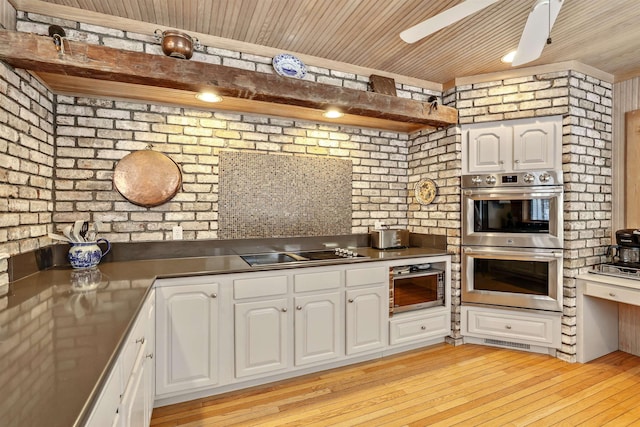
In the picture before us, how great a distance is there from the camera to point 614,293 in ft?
8.24

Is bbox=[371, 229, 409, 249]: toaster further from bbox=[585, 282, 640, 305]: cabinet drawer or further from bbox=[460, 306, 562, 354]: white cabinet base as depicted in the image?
bbox=[585, 282, 640, 305]: cabinet drawer

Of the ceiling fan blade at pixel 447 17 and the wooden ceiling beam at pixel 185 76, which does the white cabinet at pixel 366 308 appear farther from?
the ceiling fan blade at pixel 447 17

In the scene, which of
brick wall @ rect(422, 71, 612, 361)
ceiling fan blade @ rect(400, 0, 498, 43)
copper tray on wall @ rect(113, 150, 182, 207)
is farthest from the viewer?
brick wall @ rect(422, 71, 612, 361)

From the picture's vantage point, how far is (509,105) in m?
2.87

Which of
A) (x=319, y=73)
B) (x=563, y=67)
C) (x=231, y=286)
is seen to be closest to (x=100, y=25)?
(x=319, y=73)

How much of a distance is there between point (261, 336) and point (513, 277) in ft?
7.37

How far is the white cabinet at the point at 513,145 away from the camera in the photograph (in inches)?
108

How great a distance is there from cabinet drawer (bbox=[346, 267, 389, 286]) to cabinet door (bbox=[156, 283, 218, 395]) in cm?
103

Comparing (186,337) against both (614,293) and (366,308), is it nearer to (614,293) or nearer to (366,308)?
(366,308)

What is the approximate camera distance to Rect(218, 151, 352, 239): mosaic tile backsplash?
→ 2.81 metres

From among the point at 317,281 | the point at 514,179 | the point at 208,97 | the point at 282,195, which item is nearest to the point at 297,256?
the point at 317,281

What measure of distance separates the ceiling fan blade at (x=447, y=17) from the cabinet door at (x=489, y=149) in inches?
62.5

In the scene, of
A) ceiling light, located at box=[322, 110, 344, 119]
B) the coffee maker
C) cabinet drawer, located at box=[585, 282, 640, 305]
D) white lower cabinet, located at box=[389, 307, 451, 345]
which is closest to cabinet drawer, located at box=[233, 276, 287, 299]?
white lower cabinet, located at box=[389, 307, 451, 345]

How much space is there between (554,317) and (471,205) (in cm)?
116
